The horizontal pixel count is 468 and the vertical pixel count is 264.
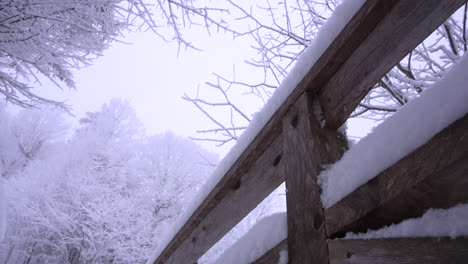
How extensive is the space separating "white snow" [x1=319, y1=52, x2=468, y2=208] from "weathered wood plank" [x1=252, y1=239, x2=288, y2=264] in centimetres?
22

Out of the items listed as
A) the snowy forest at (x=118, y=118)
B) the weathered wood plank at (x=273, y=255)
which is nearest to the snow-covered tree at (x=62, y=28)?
the snowy forest at (x=118, y=118)

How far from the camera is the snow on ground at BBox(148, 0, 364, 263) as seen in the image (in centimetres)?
74

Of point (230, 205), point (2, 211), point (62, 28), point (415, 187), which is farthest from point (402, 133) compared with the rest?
point (62, 28)

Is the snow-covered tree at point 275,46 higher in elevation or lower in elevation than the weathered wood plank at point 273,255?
higher

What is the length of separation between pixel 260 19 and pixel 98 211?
24.0 ft

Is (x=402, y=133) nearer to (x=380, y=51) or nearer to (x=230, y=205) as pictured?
(x=380, y=51)

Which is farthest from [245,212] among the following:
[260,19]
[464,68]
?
[260,19]

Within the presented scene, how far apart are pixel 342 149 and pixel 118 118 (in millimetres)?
15377

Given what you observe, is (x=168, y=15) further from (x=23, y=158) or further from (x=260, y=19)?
(x=23, y=158)

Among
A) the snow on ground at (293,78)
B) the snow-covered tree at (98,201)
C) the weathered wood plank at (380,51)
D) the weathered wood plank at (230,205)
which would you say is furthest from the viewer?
the snow-covered tree at (98,201)

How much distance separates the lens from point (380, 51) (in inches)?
26.6

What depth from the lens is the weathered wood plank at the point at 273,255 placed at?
2.67 ft

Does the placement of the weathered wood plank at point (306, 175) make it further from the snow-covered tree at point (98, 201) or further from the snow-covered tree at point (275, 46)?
the snow-covered tree at point (98, 201)

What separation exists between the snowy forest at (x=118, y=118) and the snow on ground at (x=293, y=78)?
75mm
